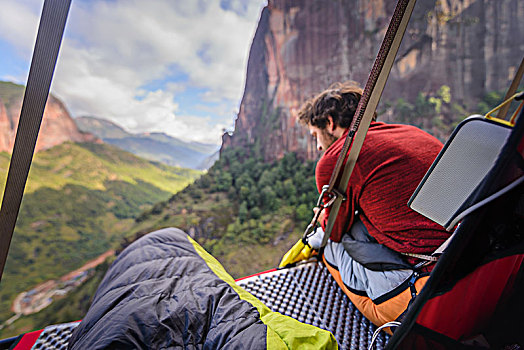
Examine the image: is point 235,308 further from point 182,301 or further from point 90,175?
point 90,175

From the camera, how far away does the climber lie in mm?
657

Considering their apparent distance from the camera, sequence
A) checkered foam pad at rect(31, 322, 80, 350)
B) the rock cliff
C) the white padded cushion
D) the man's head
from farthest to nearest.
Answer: the rock cliff < the man's head < checkered foam pad at rect(31, 322, 80, 350) < the white padded cushion

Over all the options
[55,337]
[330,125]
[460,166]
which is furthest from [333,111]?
[55,337]

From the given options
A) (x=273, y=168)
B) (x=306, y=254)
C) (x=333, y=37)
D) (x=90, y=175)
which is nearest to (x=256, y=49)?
(x=333, y=37)

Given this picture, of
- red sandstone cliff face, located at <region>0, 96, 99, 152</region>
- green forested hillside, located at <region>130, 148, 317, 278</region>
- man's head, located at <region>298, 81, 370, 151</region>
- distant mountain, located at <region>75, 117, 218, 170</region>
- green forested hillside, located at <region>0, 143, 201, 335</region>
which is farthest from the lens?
distant mountain, located at <region>75, 117, 218, 170</region>

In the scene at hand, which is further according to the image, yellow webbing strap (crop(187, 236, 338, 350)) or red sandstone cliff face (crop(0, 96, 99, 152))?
red sandstone cliff face (crop(0, 96, 99, 152))

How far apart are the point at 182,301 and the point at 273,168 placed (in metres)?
13.6

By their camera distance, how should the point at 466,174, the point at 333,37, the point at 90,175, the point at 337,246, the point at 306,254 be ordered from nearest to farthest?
1. the point at 466,174
2. the point at 337,246
3. the point at 306,254
4. the point at 333,37
5. the point at 90,175

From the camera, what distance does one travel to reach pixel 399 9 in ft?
1.92

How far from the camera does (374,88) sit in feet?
2.23

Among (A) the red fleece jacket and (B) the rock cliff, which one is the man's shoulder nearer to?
(A) the red fleece jacket

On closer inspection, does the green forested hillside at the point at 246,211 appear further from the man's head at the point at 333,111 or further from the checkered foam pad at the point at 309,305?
the man's head at the point at 333,111

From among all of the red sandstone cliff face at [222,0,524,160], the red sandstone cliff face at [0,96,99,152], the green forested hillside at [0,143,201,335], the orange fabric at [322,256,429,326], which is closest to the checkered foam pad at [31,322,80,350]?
the orange fabric at [322,256,429,326]

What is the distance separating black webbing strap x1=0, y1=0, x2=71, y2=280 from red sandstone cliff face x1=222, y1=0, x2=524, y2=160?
40.5ft
